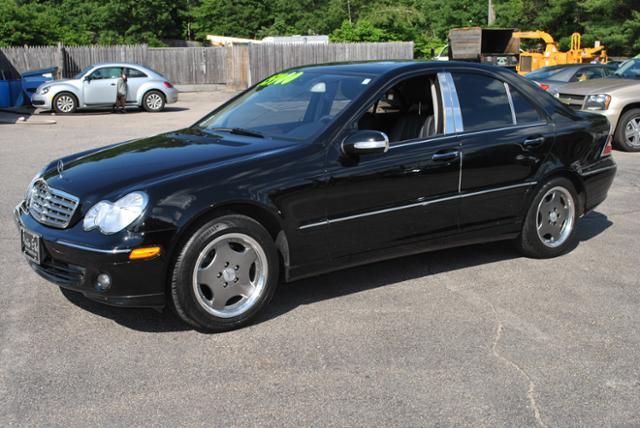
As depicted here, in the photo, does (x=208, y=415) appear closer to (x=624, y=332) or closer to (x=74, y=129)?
(x=624, y=332)

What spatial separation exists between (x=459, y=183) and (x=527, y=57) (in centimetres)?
2951

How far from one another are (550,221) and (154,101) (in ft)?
60.4

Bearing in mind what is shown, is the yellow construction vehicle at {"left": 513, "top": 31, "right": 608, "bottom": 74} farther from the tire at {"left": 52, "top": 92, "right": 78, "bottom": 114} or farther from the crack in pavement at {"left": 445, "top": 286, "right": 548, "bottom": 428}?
the crack in pavement at {"left": 445, "top": 286, "right": 548, "bottom": 428}

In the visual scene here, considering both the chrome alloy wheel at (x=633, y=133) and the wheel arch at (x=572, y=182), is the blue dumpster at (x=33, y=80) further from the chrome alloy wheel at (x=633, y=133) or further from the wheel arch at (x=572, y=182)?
the wheel arch at (x=572, y=182)

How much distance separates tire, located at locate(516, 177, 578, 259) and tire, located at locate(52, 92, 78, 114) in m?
18.6

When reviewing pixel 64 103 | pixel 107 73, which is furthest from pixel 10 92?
pixel 107 73

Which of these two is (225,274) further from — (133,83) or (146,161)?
(133,83)

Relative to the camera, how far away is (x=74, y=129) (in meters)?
17.6

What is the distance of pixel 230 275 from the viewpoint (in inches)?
185

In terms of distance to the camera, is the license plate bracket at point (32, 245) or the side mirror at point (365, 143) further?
the side mirror at point (365, 143)

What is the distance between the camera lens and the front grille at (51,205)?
4.57 meters

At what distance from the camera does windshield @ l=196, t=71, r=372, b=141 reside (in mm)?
5336

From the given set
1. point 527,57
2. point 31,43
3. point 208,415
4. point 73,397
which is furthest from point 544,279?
point 31,43

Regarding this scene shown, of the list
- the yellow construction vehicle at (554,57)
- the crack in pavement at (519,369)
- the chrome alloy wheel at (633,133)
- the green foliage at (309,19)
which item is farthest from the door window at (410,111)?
the green foliage at (309,19)
